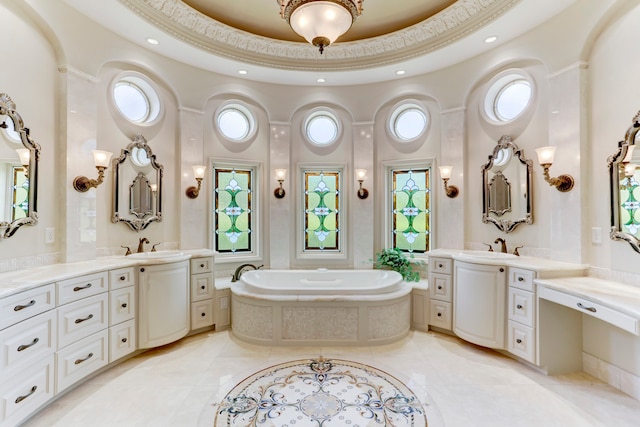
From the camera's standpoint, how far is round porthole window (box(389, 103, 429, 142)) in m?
4.30

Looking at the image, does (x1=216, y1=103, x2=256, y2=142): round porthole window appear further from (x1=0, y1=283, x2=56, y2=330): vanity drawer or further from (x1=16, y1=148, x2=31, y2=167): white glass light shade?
(x1=0, y1=283, x2=56, y2=330): vanity drawer

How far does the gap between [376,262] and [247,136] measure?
2.55 m

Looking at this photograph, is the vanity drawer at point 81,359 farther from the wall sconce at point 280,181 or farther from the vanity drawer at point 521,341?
the vanity drawer at point 521,341

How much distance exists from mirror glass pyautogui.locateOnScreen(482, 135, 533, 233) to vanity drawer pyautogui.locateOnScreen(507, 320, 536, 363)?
1.12m

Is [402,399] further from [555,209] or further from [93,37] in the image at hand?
[93,37]

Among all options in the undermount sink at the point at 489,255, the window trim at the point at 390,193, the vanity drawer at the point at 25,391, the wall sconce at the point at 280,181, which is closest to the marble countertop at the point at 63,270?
the vanity drawer at the point at 25,391

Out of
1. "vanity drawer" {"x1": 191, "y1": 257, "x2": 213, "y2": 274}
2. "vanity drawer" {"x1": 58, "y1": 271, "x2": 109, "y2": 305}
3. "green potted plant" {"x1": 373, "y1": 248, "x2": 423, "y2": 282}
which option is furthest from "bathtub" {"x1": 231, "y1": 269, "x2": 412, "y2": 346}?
"vanity drawer" {"x1": 58, "y1": 271, "x2": 109, "y2": 305}

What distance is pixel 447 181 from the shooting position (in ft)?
12.9

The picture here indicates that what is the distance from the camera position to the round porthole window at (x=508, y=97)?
134 inches

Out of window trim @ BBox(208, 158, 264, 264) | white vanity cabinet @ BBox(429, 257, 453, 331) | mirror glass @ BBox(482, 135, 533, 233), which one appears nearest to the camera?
mirror glass @ BBox(482, 135, 533, 233)

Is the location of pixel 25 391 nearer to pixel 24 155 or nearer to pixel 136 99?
pixel 24 155

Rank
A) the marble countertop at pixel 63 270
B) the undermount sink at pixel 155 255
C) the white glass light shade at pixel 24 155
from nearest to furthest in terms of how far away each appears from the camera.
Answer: the marble countertop at pixel 63 270 < the white glass light shade at pixel 24 155 < the undermount sink at pixel 155 255

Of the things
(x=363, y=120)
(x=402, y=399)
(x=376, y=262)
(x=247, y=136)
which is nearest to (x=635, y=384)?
(x=402, y=399)

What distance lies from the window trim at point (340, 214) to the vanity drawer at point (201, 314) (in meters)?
1.39
